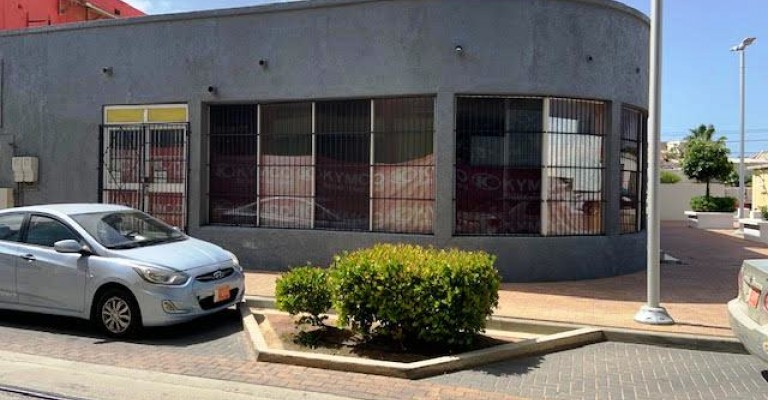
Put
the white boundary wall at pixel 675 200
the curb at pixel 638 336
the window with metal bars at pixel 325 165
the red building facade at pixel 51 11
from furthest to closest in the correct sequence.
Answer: the white boundary wall at pixel 675 200 < the red building facade at pixel 51 11 < the window with metal bars at pixel 325 165 < the curb at pixel 638 336

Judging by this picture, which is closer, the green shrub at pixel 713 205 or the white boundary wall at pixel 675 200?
the green shrub at pixel 713 205

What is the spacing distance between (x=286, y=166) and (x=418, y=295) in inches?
235

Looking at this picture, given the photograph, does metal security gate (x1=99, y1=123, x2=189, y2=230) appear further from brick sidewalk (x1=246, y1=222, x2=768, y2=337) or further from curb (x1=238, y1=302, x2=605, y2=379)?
curb (x1=238, y1=302, x2=605, y2=379)

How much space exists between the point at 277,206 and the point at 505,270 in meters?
4.15

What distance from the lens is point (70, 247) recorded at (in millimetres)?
7289

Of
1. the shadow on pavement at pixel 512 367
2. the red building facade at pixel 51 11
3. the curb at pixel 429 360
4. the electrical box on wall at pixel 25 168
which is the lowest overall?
the shadow on pavement at pixel 512 367

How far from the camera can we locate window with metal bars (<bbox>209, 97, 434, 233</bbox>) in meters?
10.7

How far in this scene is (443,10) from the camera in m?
10.4

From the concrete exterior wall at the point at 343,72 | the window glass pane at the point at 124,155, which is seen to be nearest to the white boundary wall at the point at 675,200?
the concrete exterior wall at the point at 343,72

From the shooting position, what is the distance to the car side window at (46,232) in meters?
7.64

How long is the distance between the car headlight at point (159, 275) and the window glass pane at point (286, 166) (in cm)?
434

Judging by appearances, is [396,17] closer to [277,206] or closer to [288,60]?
[288,60]

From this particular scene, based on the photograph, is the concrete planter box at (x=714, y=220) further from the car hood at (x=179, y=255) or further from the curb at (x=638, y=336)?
the car hood at (x=179, y=255)

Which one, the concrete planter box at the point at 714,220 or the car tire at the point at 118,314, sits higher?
the concrete planter box at the point at 714,220
